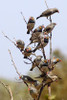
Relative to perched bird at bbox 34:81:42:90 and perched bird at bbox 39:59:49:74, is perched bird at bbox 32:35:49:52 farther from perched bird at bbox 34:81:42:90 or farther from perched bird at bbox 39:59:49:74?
perched bird at bbox 34:81:42:90

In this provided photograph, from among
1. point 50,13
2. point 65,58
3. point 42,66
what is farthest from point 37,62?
point 65,58

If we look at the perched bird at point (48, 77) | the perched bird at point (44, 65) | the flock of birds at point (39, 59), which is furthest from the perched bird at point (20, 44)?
the perched bird at point (48, 77)

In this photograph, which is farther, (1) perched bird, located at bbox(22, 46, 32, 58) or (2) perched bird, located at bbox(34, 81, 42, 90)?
(1) perched bird, located at bbox(22, 46, 32, 58)

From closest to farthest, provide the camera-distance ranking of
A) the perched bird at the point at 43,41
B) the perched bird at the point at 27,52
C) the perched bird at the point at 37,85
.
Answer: the perched bird at the point at 37,85 → the perched bird at the point at 27,52 → the perched bird at the point at 43,41

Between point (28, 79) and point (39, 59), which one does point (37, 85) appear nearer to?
point (28, 79)

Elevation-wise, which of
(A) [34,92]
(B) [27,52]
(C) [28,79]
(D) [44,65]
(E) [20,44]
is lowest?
(A) [34,92]

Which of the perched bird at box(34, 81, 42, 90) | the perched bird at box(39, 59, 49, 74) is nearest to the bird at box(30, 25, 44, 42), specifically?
the perched bird at box(39, 59, 49, 74)

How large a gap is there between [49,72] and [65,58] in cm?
1367

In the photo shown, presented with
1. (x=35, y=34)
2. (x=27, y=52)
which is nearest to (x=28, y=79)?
(x=27, y=52)

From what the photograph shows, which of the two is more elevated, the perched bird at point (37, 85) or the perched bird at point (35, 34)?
the perched bird at point (35, 34)

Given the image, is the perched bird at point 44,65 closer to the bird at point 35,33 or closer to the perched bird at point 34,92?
the perched bird at point 34,92

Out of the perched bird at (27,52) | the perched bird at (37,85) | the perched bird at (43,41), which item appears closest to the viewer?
the perched bird at (37,85)

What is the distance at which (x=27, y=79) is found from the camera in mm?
3016

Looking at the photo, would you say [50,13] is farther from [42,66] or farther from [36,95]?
[36,95]
